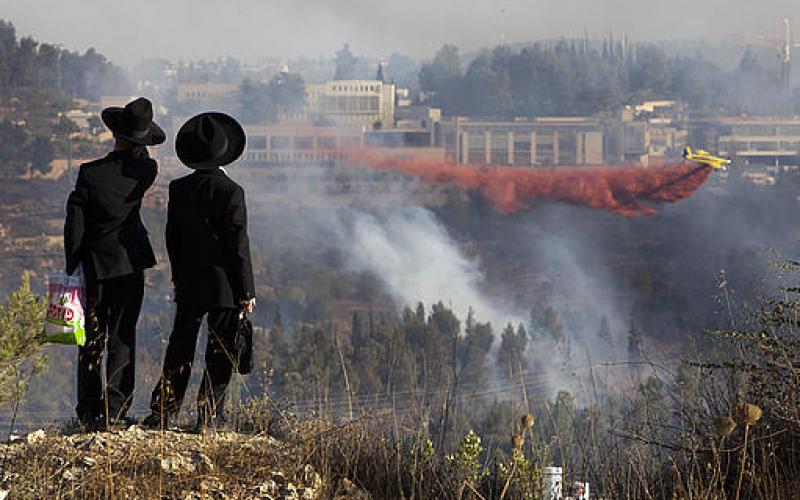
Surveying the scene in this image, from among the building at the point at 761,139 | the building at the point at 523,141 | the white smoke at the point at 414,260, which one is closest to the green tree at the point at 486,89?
the building at the point at 523,141

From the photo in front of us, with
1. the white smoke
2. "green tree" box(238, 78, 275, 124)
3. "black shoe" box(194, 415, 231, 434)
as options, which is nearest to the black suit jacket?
"black shoe" box(194, 415, 231, 434)

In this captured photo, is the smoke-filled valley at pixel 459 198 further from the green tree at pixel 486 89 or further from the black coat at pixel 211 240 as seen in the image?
the black coat at pixel 211 240

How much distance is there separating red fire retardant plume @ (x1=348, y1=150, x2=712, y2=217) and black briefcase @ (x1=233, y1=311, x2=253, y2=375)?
50.4m

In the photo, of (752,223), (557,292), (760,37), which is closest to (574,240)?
(557,292)

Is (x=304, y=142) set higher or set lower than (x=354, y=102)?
lower

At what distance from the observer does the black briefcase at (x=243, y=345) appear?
6.77 meters

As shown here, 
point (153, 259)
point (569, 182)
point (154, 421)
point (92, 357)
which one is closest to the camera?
point (154, 421)

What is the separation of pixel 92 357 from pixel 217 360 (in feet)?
2.23

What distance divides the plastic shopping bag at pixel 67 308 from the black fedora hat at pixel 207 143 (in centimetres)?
86

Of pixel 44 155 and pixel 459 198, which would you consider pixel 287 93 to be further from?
pixel 459 198

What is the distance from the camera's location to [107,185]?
276 inches

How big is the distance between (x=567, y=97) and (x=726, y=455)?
98.6m

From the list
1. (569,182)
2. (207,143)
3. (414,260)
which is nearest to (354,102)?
(414,260)

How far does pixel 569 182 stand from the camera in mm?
65875
